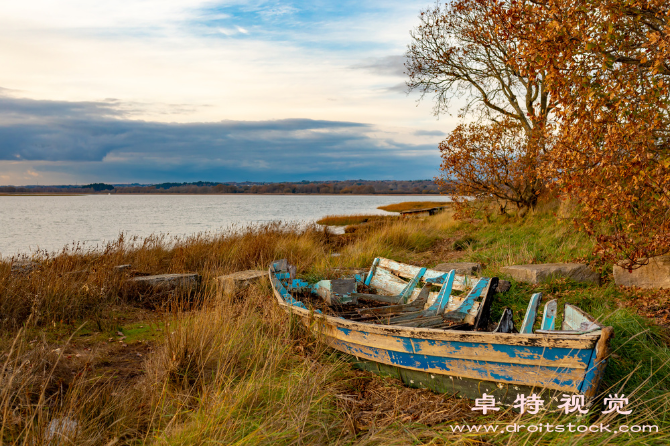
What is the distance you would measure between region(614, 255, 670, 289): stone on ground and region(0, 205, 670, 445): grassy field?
10.1 inches

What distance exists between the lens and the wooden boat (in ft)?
11.3

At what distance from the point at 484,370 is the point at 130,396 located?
10.5ft

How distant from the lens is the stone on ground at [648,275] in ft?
21.5

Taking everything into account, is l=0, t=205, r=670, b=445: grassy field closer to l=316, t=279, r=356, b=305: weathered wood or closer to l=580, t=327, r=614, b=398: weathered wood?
l=580, t=327, r=614, b=398: weathered wood

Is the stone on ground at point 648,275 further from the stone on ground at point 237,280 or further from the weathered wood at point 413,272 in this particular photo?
the stone on ground at point 237,280

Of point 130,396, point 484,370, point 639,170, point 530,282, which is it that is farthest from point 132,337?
point 639,170

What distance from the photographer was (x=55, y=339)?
6.14m

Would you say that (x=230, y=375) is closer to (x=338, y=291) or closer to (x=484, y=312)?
(x=338, y=291)

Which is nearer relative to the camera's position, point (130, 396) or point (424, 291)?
point (130, 396)

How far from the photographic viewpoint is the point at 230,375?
418cm

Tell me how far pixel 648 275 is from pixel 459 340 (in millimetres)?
Answer: 4690

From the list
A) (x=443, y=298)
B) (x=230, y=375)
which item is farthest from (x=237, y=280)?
(x=230, y=375)

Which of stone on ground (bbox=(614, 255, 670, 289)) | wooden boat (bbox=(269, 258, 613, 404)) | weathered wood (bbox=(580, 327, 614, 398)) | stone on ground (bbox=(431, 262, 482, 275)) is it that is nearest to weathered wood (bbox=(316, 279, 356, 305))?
wooden boat (bbox=(269, 258, 613, 404))

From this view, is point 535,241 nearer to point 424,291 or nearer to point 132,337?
point 424,291
